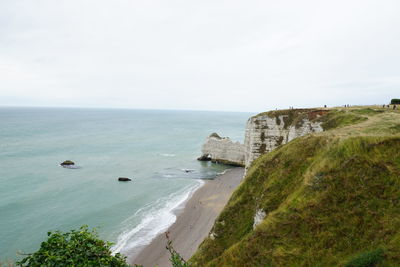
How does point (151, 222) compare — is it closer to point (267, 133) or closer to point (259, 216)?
point (267, 133)

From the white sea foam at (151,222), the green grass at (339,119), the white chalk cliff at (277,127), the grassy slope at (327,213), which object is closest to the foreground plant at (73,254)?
the grassy slope at (327,213)

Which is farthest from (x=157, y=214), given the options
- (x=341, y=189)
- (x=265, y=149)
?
(x=341, y=189)

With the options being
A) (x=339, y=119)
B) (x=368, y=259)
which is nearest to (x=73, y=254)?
(x=368, y=259)

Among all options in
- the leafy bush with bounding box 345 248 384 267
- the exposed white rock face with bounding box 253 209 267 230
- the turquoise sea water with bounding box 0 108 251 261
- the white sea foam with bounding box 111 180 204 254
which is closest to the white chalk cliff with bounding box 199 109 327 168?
the white sea foam with bounding box 111 180 204 254

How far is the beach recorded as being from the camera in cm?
3238

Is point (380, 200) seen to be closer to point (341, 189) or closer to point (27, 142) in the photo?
point (341, 189)

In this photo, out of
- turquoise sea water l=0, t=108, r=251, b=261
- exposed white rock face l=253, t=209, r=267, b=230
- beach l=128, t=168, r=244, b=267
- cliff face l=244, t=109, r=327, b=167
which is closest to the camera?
exposed white rock face l=253, t=209, r=267, b=230

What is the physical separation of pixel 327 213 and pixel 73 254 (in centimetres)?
1420

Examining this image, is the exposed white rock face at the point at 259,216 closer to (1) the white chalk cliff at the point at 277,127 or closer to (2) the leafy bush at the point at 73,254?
(2) the leafy bush at the point at 73,254

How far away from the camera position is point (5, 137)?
118m

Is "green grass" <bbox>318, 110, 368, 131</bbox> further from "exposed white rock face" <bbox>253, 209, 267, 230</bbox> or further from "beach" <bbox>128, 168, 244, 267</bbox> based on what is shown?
"beach" <bbox>128, 168, 244, 267</bbox>

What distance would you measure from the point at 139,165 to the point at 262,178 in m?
58.2

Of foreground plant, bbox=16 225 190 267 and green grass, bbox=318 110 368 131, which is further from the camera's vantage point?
green grass, bbox=318 110 368 131

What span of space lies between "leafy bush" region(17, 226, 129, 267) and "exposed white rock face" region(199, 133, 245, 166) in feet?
213
